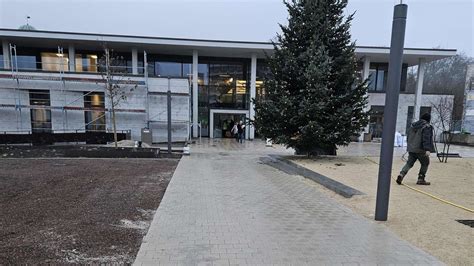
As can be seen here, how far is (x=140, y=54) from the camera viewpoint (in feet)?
80.6

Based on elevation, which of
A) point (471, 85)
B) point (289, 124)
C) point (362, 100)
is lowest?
point (289, 124)

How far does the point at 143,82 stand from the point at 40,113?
23.8 feet

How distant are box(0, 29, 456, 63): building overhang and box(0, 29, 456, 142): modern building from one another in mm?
72

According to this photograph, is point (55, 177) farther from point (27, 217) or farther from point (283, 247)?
point (283, 247)

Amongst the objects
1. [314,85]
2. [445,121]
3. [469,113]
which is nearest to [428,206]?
Answer: [314,85]

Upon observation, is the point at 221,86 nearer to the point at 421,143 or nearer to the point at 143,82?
the point at 143,82

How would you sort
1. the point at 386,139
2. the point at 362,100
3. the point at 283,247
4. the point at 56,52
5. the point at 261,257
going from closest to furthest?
the point at 261,257 < the point at 283,247 < the point at 386,139 < the point at 362,100 < the point at 56,52

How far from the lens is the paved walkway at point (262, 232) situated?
3562 millimetres

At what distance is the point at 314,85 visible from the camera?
10805 millimetres

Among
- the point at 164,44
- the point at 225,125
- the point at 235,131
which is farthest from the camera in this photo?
the point at 225,125

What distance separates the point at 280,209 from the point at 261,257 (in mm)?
2027

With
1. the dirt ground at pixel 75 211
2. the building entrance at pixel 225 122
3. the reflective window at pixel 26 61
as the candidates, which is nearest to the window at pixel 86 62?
the reflective window at pixel 26 61

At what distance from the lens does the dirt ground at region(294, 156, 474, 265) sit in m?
3.95

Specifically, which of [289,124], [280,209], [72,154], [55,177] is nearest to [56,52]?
[72,154]
